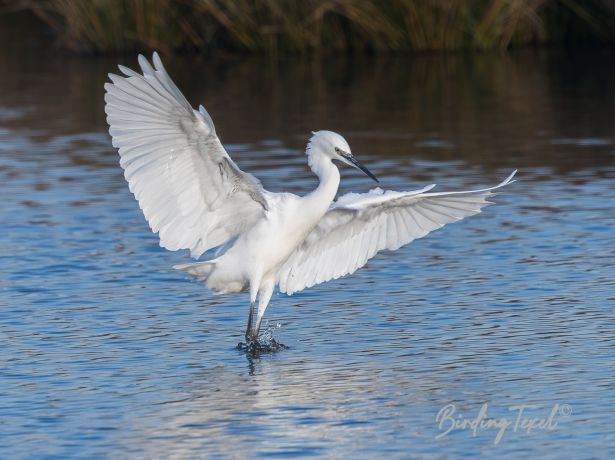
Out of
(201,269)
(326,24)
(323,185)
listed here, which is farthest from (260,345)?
(326,24)

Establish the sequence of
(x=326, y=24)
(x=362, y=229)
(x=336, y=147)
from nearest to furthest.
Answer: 1. (x=336, y=147)
2. (x=362, y=229)
3. (x=326, y=24)

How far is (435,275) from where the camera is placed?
10438 mm

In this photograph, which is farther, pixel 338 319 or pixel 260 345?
pixel 338 319

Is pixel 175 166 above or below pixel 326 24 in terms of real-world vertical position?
above

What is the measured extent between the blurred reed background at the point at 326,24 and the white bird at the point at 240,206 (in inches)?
517

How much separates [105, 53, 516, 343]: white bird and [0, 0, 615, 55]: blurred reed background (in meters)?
13.1

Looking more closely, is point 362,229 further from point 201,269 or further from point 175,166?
point 175,166

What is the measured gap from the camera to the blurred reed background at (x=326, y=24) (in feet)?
73.6

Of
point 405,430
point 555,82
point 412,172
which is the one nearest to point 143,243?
point 412,172

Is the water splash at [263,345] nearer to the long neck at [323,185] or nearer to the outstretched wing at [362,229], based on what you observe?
the outstretched wing at [362,229]

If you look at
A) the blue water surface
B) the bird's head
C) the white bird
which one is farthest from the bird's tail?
the bird's head

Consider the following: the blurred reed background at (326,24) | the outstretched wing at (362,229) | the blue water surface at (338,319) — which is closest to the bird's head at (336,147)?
the outstretched wing at (362,229)

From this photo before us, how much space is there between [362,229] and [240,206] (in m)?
0.93

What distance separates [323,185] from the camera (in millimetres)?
8461
